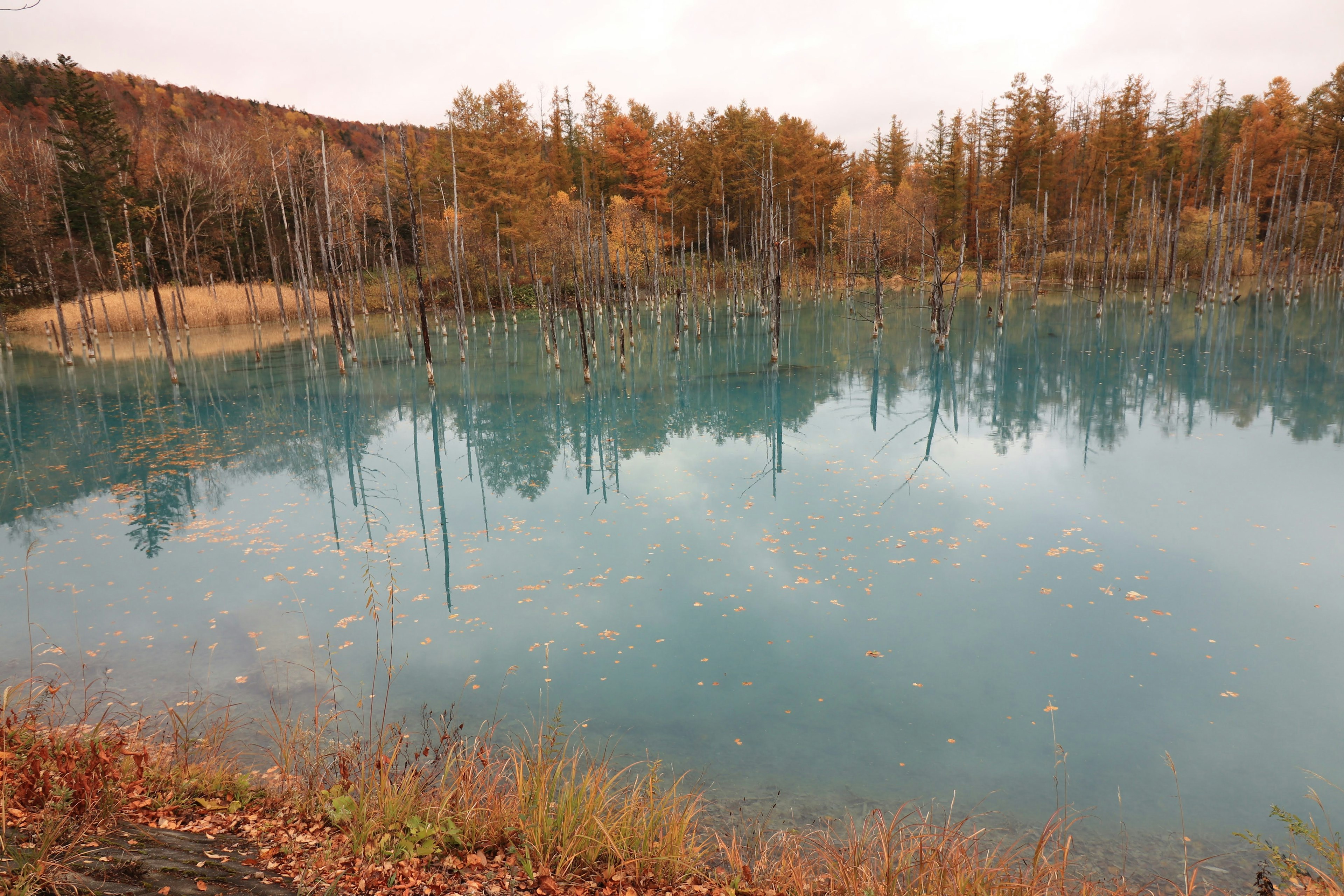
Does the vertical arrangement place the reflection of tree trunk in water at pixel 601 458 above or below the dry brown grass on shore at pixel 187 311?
below

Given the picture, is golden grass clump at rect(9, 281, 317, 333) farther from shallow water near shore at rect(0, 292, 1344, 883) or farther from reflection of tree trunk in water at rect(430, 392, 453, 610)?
reflection of tree trunk in water at rect(430, 392, 453, 610)

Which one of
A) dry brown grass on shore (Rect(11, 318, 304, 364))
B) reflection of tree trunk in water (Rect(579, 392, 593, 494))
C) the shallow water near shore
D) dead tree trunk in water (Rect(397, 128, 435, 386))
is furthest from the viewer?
dry brown grass on shore (Rect(11, 318, 304, 364))

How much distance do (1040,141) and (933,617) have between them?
66660 millimetres

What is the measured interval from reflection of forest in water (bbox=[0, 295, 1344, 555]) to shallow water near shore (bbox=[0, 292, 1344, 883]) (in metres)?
0.19

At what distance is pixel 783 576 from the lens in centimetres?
1031

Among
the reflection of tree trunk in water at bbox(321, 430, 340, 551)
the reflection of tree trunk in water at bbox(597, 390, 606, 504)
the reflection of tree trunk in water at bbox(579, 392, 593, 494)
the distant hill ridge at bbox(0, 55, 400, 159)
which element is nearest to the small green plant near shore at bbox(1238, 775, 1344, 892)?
the reflection of tree trunk in water at bbox(597, 390, 606, 504)

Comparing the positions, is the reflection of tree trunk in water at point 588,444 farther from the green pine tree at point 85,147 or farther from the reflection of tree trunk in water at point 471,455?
the green pine tree at point 85,147

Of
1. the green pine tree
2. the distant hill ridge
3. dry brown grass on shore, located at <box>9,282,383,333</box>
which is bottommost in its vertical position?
dry brown grass on shore, located at <box>9,282,383,333</box>

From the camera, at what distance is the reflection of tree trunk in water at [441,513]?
33.7 ft

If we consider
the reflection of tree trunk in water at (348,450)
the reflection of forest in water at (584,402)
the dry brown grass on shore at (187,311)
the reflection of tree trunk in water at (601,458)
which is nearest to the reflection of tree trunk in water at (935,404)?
the reflection of forest in water at (584,402)

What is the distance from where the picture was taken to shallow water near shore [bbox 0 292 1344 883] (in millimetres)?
6711

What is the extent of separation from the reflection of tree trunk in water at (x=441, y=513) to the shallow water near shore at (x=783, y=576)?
0.27 feet

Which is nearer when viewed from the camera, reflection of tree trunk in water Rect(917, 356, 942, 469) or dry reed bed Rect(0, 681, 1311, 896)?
dry reed bed Rect(0, 681, 1311, 896)

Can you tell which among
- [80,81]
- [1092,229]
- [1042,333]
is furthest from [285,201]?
[1092,229]
